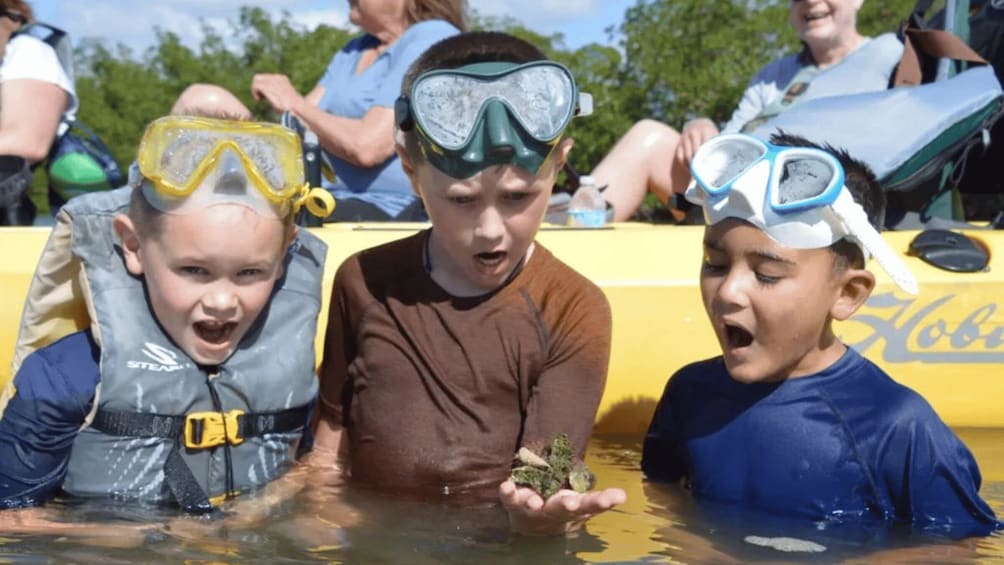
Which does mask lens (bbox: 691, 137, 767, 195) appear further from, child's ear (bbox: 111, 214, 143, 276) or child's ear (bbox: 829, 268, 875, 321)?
child's ear (bbox: 111, 214, 143, 276)

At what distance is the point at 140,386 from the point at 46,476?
0.95ft

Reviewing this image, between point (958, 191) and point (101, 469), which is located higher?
point (958, 191)

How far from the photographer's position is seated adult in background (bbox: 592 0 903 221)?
193 inches

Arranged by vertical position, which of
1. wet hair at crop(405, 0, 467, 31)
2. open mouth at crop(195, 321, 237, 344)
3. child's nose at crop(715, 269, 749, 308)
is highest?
wet hair at crop(405, 0, 467, 31)

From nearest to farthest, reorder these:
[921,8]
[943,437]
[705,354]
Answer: [943,437] → [705,354] → [921,8]

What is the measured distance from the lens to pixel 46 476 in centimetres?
290

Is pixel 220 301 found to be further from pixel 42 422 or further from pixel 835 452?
pixel 835 452

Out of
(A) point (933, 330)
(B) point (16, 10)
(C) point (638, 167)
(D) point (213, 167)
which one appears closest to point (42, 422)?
(D) point (213, 167)

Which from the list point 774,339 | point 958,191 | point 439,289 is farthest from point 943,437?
point 958,191

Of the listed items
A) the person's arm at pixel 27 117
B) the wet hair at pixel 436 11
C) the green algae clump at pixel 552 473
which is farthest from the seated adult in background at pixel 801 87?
the green algae clump at pixel 552 473

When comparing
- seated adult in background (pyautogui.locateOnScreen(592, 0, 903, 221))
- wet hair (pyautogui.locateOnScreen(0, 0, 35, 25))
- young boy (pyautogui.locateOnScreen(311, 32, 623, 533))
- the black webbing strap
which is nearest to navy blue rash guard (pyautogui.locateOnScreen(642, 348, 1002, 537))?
young boy (pyautogui.locateOnScreen(311, 32, 623, 533))

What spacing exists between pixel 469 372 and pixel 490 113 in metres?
0.61

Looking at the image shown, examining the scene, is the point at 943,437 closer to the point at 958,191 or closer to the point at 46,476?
the point at 46,476

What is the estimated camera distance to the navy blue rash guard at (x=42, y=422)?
2.84 meters
